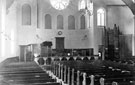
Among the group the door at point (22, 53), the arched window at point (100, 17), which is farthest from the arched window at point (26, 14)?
the arched window at point (100, 17)

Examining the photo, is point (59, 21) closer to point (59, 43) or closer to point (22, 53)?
point (59, 43)

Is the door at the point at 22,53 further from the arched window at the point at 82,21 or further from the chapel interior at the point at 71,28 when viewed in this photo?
the arched window at the point at 82,21

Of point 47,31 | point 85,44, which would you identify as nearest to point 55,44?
point 47,31

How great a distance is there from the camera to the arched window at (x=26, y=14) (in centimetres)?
2156

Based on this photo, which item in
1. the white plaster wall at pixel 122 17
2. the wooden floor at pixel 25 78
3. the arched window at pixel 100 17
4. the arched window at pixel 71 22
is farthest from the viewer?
the arched window at pixel 71 22

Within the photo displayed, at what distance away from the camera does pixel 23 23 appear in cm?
2145

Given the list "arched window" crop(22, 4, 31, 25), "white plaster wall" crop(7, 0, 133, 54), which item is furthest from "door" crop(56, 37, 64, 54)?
"arched window" crop(22, 4, 31, 25)

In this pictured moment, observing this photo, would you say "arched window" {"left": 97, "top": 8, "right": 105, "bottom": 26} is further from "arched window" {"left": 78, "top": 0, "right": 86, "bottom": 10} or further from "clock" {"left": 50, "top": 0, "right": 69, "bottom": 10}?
"clock" {"left": 50, "top": 0, "right": 69, "bottom": 10}

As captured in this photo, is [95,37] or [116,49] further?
[95,37]

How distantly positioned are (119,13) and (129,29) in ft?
6.80

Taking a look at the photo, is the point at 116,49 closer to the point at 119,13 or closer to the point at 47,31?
the point at 119,13

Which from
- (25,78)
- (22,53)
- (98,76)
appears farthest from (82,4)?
(25,78)

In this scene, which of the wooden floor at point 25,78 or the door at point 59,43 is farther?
the door at point 59,43

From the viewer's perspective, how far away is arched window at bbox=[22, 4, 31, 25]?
21.6 m
